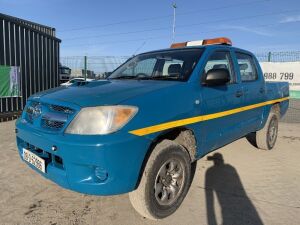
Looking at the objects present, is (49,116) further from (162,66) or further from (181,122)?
(162,66)

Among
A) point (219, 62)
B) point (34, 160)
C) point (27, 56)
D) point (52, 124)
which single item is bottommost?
point (34, 160)

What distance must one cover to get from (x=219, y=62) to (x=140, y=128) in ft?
6.88

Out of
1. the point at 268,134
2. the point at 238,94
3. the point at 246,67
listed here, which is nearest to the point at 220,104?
the point at 238,94

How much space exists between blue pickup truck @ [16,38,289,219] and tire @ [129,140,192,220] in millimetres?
10

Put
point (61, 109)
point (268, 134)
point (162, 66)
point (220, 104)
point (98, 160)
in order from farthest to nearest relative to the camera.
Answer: point (268, 134)
point (162, 66)
point (220, 104)
point (61, 109)
point (98, 160)

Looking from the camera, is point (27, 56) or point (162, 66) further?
point (27, 56)

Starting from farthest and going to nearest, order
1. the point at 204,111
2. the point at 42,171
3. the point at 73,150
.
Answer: the point at 204,111
the point at 42,171
the point at 73,150

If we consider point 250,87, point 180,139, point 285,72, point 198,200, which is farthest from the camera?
point 285,72

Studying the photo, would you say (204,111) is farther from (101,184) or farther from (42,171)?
(42,171)

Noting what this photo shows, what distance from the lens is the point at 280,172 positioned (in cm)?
469

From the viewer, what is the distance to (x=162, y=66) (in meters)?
4.17

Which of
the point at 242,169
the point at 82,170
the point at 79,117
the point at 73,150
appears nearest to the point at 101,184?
the point at 82,170

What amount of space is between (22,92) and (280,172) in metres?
7.98

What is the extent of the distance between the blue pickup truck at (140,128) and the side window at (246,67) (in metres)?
0.42
